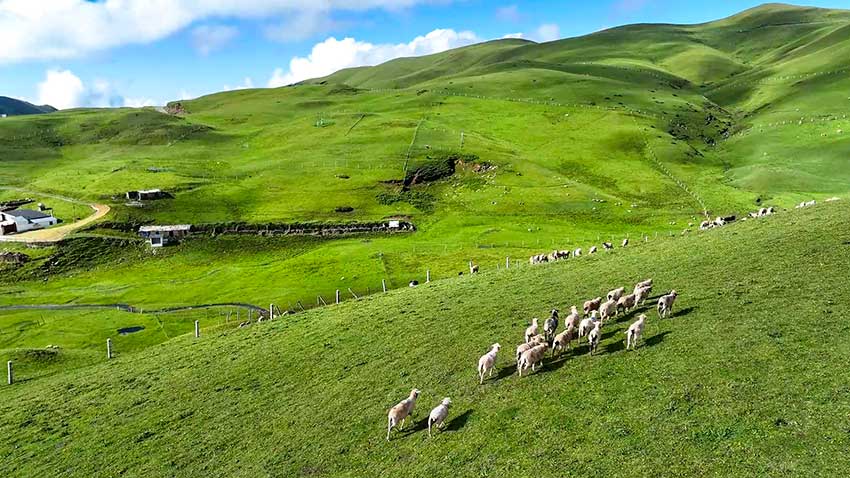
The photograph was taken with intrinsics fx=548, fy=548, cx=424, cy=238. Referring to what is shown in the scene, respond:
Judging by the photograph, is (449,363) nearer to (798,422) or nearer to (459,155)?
(798,422)

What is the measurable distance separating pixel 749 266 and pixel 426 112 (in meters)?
166

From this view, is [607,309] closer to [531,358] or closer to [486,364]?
[531,358]

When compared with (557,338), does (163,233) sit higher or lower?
higher

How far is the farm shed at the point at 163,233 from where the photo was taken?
104 meters

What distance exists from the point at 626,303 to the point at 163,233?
96230 millimetres

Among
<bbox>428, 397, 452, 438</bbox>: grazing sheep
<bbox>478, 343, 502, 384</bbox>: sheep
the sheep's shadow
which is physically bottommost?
the sheep's shadow

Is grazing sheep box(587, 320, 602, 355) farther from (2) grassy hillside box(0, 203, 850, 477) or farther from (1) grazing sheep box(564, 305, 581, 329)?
(1) grazing sheep box(564, 305, 581, 329)

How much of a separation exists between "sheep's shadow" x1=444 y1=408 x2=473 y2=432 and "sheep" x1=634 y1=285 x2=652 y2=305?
1381cm

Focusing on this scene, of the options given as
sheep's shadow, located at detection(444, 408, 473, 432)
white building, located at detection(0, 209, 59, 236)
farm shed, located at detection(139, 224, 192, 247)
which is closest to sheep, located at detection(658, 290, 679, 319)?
sheep's shadow, located at detection(444, 408, 473, 432)

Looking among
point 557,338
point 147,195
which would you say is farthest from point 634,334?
point 147,195

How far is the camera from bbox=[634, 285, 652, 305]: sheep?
106 ft

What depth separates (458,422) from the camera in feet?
76.8

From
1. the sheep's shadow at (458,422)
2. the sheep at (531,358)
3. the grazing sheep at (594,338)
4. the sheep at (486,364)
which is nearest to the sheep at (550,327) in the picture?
the grazing sheep at (594,338)

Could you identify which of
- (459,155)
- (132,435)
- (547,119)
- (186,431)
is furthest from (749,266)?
(547,119)
